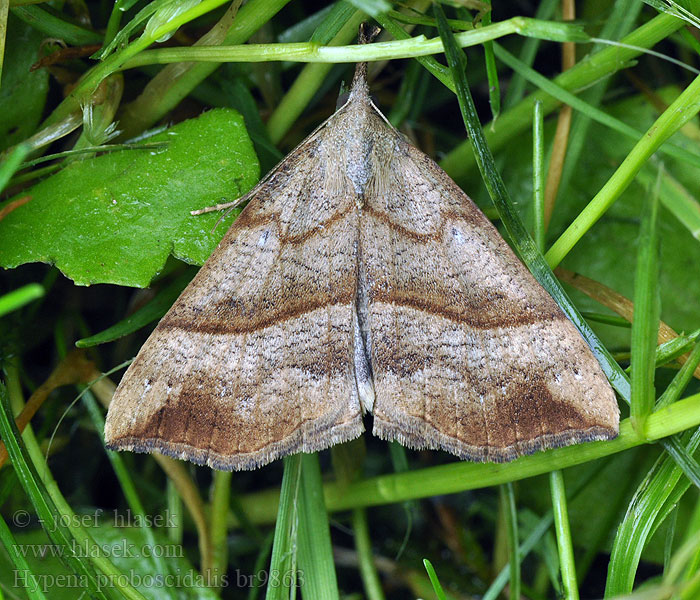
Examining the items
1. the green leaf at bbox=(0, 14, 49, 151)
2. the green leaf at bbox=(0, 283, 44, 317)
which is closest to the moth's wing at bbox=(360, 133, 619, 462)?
the green leaf at bbox=(0, 283, 44, 317)

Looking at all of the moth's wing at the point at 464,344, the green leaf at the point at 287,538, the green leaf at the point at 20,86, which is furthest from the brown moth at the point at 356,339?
the green leaf at the point at 20,86

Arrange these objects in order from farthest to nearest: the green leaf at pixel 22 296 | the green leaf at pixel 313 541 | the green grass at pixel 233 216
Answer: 1. the green leaf at pixel 313 541
2. the green grass at pixel 233 216
3. the green leaf at pixel 22 296

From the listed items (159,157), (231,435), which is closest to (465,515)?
(231,435)

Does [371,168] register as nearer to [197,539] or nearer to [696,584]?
[696,584]

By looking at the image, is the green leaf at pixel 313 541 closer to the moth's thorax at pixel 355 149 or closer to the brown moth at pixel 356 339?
the brown moth at pixel 356 339

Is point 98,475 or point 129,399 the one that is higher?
point 129,399

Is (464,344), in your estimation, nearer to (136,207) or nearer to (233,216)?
(233,216)

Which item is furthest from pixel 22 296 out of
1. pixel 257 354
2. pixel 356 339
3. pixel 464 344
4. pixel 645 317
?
pixel 645 317

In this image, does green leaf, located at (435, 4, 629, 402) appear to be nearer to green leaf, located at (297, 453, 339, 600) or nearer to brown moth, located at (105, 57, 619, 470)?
brown moth, located at (105, 57, 619, 470)
